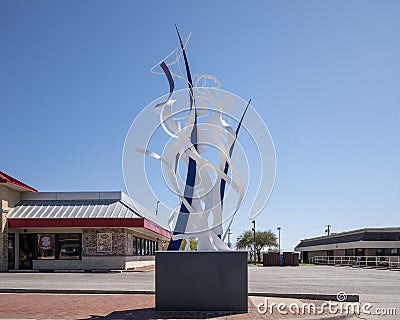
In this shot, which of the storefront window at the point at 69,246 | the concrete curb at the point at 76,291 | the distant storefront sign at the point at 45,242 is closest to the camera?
the concrete curb at the point at 76,291

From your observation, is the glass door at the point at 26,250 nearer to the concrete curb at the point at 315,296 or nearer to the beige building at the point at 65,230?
the beige building at the point at 65,230

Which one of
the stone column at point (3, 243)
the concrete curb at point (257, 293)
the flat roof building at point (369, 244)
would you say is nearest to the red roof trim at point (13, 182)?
the stone column at point (3, 243)

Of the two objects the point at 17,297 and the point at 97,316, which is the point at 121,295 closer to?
the point at 17,297

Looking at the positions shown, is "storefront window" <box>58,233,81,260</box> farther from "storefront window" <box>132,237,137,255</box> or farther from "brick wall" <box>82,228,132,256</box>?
"storefront window" <box>132,237,137,255</box>

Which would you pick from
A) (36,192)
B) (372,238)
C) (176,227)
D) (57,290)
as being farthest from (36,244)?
(372,238)

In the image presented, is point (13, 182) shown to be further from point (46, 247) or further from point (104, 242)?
point (104, 242)

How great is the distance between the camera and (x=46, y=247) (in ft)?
114

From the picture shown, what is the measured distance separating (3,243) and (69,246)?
150 inches

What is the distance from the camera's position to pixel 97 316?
12031 mm

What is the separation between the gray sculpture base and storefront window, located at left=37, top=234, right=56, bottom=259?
2335 cm

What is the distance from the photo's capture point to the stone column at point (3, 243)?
33.0 metres

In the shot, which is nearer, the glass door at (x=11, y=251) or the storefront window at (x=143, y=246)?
the glass door at (x=11, y=251)

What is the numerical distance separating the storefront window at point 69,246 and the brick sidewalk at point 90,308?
18118 millimetres

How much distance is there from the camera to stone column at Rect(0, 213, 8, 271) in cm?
3297
